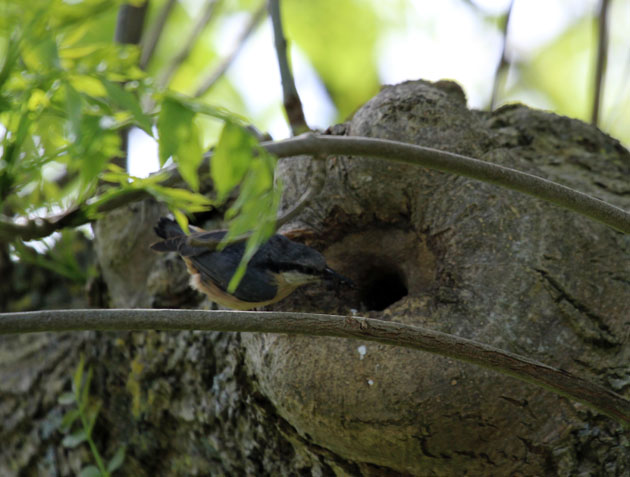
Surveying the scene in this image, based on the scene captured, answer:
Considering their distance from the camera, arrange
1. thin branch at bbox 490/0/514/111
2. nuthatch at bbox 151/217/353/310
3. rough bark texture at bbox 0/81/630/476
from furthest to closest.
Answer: thin branch at bbox 490/0/514/111
nuthatch at bbox 151/217/353/310
rough bark texture at bbox 0/81/630/476

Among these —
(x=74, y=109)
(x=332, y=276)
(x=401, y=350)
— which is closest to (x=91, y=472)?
(x=332, y=276)

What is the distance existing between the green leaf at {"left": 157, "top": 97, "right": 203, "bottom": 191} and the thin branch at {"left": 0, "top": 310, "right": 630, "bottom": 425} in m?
0.40

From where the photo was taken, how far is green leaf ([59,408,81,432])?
2.65 m

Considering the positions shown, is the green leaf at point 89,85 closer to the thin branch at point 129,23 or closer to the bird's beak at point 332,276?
the bird's beak at point 332,276

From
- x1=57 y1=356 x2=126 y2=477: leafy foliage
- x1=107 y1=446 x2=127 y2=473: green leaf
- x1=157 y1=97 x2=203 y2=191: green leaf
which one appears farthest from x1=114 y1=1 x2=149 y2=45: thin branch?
x1=157 y1=97 x2=203 y2=191: green leaf

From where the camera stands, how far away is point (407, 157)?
147cm

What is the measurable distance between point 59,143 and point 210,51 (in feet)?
9.49

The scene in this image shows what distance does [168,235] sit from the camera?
8.37ft

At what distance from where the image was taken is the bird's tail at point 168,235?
247 cm

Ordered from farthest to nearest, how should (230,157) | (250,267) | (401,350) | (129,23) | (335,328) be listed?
(129,23) → (250,267) → (401,350) → (335,328) → (230,157)

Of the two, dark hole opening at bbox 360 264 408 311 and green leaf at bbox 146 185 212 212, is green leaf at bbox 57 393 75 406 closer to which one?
dark hole opening at bbox 360 264 408 311

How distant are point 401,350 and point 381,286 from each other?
2.32 feet

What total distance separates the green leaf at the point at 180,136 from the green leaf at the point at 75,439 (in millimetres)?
1784

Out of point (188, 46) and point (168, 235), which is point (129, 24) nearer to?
point (188, 46)
